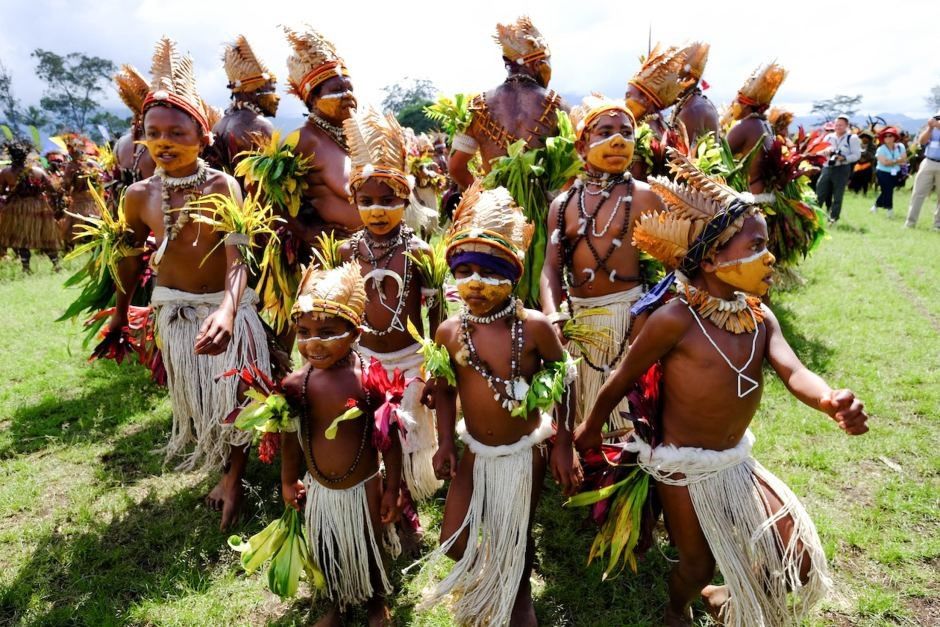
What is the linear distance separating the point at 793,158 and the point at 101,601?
6.10 m

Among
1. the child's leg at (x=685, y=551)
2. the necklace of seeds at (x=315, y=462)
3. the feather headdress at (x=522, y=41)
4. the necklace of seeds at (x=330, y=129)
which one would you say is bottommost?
the child's leg at (x=685, y=551)

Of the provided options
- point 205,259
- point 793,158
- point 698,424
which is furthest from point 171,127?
point 793,158

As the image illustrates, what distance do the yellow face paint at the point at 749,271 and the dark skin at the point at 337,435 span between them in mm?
1515

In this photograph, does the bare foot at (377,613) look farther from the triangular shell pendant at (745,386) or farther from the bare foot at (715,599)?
the triangular shell pendant at (745,386)

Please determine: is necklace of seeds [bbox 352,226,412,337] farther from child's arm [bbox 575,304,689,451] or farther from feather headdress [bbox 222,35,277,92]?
feather headdress [bbox 222,35,277,92]

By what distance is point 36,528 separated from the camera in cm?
354

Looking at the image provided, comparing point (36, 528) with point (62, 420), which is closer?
point (36, 528)

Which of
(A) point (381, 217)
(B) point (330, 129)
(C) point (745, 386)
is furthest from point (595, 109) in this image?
(B) point (330, 129)

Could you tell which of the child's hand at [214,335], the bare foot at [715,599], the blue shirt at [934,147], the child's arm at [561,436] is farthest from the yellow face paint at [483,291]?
the blue shirt at [934,147]

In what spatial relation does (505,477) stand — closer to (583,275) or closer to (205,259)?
(583,275)

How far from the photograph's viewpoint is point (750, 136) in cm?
547

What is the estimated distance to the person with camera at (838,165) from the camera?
1145 centimetres

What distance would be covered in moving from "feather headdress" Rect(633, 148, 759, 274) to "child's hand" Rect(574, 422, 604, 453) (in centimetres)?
79

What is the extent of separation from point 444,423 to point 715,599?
1.41 meters
